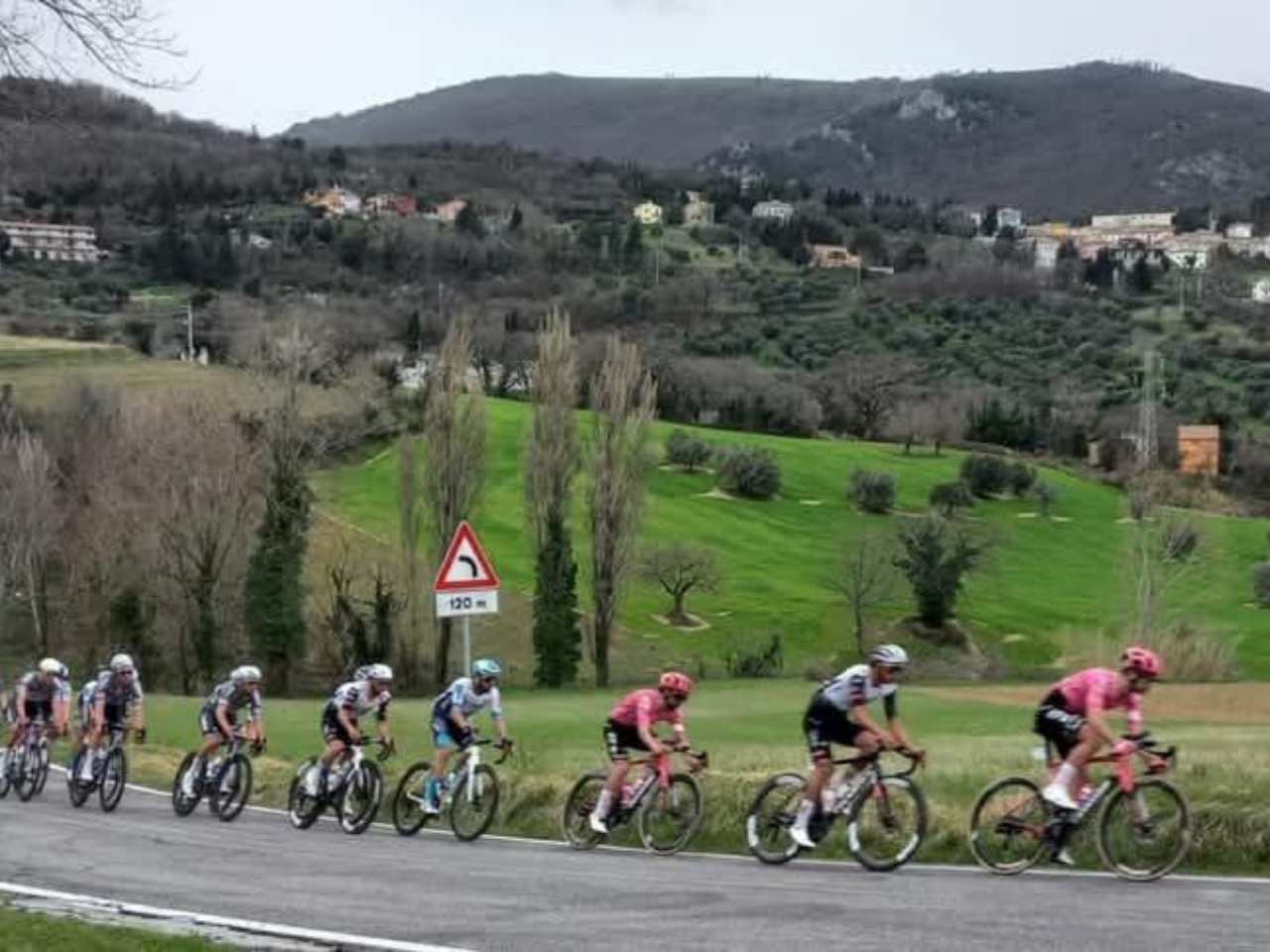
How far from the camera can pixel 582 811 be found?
1652 cm

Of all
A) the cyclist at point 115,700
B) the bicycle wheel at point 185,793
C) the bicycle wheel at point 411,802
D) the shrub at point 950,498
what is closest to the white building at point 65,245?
the shrub at point 950,498

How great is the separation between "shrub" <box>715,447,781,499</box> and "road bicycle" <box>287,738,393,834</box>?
71.0 m

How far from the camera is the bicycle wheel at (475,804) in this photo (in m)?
17.4

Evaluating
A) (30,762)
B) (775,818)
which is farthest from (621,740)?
(30,762)

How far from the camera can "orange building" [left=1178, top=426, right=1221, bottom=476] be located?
95500mm

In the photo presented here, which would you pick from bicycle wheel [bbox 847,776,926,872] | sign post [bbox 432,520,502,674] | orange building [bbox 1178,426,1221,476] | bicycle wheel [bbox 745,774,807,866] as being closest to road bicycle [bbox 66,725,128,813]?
sign post [bbox 432,520,502,674]

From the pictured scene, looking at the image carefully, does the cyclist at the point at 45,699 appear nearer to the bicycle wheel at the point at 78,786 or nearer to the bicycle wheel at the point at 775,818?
the bicycle wheel at the point at 78,786

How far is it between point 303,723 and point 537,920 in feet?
72.6

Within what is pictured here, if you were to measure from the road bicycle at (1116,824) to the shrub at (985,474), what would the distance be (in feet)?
261

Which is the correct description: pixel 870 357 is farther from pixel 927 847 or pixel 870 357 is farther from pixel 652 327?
pixel 927 847

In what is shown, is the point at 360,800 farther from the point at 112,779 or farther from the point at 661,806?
the point at 112,779

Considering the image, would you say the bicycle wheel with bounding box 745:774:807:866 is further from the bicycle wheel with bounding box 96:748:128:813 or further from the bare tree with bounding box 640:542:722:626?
the bare tree with bounding box 640:542:722:626

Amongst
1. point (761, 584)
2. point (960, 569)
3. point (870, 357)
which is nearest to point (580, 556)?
point (761, 584)

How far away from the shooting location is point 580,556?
69.0 metres
